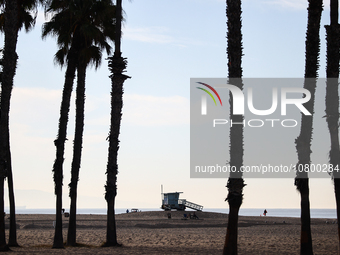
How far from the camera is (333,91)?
606 inches

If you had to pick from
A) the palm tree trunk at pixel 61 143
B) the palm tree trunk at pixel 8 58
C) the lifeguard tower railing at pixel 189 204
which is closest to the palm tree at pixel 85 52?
the palm tree trunk at pixel 61 143

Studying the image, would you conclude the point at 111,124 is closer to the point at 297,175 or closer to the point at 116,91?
the point at 116,91

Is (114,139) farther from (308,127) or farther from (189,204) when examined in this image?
(189,204)

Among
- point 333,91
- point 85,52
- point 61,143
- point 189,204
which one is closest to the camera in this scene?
point 333,91

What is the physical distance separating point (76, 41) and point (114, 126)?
497 cm

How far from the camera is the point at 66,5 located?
2166 cm

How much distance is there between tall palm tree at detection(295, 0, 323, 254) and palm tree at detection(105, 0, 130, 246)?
8359 millimetres

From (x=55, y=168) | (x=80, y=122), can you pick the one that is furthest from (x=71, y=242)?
(x=80, y=122)

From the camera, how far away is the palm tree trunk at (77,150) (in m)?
21.4

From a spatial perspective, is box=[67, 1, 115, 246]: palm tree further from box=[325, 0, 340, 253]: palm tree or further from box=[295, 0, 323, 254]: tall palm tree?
box=[325, 0, 340, 253]: palm tree

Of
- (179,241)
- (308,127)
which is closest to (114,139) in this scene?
(179,241)

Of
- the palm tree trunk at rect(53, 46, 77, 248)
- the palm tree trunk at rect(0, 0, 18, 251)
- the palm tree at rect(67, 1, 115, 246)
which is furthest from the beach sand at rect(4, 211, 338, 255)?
the palm tree trunk at rect(0, 0, 18, 251)

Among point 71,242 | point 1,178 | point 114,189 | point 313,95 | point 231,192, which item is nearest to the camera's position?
point 231,192

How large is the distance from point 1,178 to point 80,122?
6.08m
